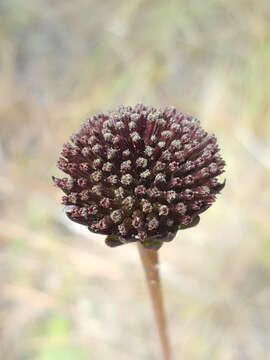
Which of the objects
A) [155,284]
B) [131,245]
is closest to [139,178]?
[155,284]

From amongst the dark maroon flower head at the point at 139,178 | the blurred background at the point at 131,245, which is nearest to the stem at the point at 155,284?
the dark maroon flower head at the point at 139,178

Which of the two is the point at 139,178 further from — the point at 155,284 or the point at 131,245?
the point at 131,245

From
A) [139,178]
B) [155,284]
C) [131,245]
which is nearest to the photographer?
[139,178]

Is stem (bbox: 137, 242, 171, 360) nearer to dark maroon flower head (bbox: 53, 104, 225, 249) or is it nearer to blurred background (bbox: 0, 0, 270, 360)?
dark maroon flower head (bbox: 53, 104, 225, 249)

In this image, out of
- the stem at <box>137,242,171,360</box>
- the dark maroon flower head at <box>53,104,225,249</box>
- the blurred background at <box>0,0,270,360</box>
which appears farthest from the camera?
the blurred background at <box>0,0,270,360</box>

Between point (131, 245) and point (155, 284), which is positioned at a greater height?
point (131, 245)

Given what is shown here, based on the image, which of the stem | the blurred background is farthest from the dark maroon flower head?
the blurred background
